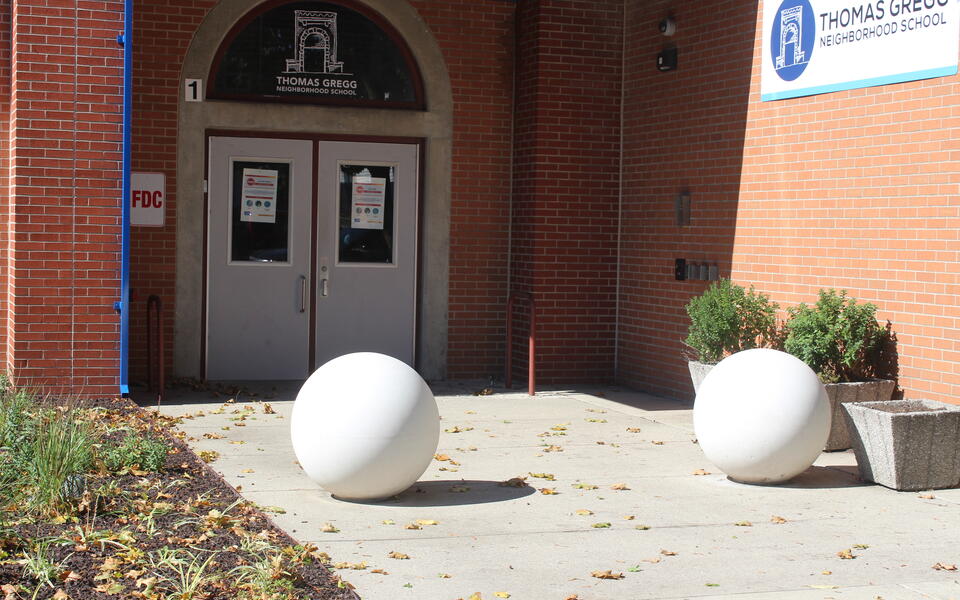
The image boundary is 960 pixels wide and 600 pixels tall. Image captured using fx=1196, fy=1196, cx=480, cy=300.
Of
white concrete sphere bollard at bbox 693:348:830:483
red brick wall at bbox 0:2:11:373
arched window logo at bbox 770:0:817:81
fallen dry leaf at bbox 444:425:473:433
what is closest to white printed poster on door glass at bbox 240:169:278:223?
red brick wall at bbox 0:2:11:373

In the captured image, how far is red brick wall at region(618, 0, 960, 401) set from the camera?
29.4 feet

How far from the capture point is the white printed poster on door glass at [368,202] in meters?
13.1

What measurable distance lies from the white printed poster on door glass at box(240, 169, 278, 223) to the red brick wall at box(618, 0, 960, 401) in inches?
153

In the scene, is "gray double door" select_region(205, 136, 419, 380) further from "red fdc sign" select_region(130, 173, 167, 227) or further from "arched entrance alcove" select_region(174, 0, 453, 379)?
"red fdc sign" select_region(130, 173, 167, 227)

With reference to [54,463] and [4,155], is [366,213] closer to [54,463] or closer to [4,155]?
[4,155]

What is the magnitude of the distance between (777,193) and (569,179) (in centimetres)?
292

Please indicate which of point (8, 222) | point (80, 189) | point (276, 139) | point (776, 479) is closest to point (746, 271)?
point (776, 479)

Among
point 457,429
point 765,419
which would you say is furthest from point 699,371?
point 765,419

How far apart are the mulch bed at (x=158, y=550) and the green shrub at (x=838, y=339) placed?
4532 mm

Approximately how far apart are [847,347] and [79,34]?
23.3 feet

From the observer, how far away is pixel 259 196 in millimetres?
12773

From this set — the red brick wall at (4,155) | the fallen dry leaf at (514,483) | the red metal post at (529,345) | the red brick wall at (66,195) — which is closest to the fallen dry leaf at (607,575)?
the fallen dry leaf at (514,483)

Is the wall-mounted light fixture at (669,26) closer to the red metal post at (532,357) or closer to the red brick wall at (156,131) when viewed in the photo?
the red metal post at (532,357)

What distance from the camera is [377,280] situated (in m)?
13.2
